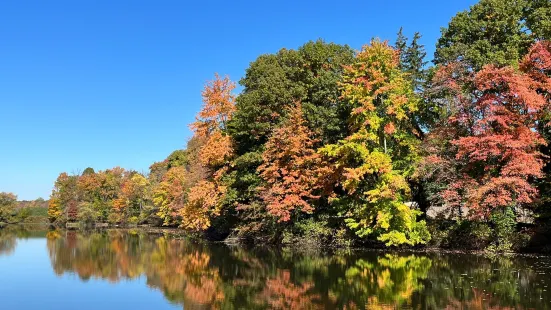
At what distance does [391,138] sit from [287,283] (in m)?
14.4

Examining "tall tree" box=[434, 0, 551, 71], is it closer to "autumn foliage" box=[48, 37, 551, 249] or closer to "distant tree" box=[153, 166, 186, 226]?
"autumn foliage" box=[48, 37, 551, 249]

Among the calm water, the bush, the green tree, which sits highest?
the green tree

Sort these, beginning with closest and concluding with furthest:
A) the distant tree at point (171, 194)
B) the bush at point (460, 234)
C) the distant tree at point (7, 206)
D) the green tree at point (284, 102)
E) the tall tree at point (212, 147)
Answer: the bush at point (460, 234) < the green tree at point (284, 102) < the tall tree at point (212, 147) < the distant tree at point (171, 194) < the distant tree at point (7, 206)

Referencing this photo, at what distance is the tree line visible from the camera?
859 inches

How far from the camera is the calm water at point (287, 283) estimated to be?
12461 mm

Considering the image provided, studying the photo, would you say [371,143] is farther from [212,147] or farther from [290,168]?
[212,147]

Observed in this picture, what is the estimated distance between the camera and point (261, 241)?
3566 cm

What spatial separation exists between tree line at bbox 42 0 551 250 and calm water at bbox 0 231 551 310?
128 inches

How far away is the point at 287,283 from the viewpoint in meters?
16.0

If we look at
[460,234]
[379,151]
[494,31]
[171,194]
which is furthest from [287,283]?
[171,194]

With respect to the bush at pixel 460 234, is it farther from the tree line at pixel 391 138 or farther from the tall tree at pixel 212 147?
the tall tree at pixel 212 147

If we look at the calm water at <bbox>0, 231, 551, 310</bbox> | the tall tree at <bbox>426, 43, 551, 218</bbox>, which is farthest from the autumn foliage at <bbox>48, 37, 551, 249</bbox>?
the calm water at <bbox>0, 231, 551, 310</bbox>

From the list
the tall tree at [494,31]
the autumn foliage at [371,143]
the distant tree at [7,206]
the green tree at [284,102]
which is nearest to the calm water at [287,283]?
the autumn foliage at [371,143]

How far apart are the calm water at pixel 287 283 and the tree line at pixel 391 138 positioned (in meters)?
3.25
